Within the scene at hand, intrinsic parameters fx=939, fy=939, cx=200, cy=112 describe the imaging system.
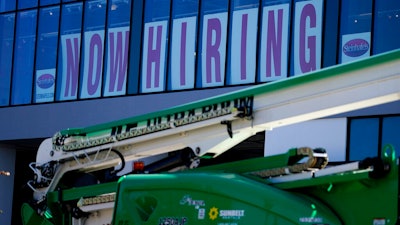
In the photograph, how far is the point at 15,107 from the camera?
32406 millimetres

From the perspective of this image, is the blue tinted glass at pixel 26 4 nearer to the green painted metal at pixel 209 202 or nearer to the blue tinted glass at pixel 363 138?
the blue tinted glass at pixel 363 138

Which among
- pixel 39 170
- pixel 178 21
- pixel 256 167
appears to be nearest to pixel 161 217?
pixel 256 167

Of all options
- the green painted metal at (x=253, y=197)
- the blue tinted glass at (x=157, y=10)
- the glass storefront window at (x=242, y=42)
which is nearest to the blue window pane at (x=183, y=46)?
the blue tinted glass at (x=157, y=10)

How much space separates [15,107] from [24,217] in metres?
17.1

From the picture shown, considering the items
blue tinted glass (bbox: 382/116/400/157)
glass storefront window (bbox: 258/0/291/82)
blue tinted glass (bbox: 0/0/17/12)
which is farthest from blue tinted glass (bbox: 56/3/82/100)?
blue tinted glass (bbox: 382/116/400/157)

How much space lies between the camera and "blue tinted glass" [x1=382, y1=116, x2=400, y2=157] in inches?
950

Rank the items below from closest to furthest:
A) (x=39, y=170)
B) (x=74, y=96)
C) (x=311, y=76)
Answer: (x=311, y=76), (x=39, y=170), (x=74, y=96)

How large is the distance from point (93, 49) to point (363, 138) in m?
10.2

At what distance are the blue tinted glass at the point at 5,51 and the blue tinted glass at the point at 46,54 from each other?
4.40 ft

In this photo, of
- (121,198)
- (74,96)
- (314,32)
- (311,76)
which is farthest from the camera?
(74,96)

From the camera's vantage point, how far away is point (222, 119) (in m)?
13.2

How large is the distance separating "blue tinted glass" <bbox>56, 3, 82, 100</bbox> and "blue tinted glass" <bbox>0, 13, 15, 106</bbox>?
2.42 metres

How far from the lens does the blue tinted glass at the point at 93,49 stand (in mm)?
30516

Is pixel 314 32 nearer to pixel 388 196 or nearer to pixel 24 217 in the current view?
pixel 24 217
